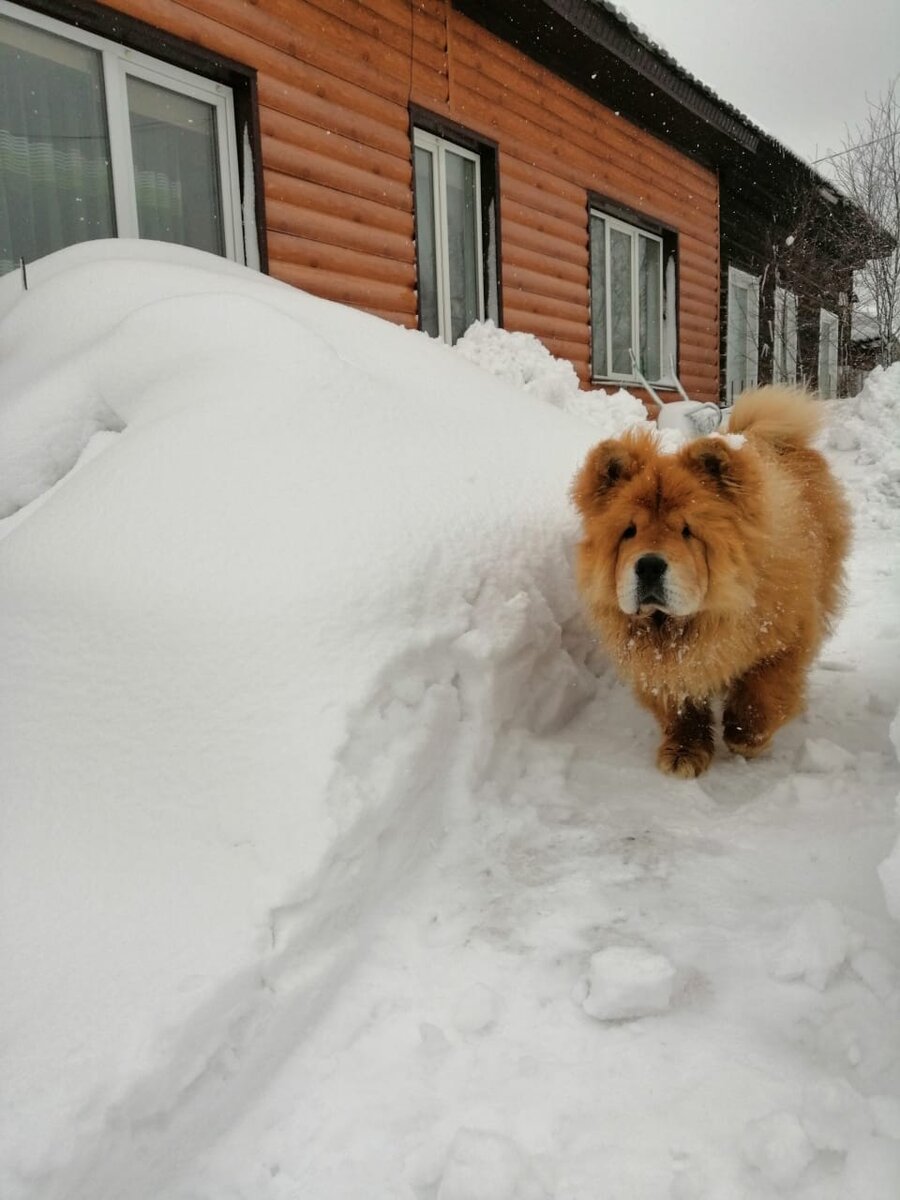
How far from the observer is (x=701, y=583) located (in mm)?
2393

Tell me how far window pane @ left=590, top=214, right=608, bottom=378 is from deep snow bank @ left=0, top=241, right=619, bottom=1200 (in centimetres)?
614

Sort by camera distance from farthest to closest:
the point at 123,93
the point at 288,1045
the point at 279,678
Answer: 1. the point at 123,93
2. the point at 279,678
3. the point at 288,1045

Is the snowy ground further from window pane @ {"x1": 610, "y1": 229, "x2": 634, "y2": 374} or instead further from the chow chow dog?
window pane @ {"x1": 610, "y1": 229, "x2": 634, "y2": 374}

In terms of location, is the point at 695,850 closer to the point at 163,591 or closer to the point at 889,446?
the point at 163,591

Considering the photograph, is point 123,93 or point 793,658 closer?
point 793,658

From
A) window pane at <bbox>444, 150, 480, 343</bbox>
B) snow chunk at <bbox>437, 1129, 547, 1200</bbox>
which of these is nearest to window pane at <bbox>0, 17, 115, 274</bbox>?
window pane at <bbox>444, 150, 480, 343</bbox>

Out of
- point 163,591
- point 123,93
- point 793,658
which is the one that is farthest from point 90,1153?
point 123,93

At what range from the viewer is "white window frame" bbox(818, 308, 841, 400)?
534 inches

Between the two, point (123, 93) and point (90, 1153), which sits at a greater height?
point (123, 93)

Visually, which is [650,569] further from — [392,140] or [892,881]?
[392,140]

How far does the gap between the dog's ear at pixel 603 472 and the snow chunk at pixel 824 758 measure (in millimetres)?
993

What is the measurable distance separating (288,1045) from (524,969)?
492 millimetres

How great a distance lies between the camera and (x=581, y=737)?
2830mm

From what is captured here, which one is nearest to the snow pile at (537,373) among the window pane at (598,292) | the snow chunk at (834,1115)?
the window pane at (598,292)
